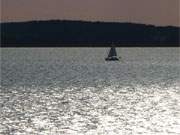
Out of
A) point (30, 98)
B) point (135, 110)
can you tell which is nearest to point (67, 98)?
point (30, 98)

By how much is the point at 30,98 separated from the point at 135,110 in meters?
20.7

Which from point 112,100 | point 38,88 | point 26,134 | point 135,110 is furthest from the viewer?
point 38,88

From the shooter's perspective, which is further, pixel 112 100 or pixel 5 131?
pixel 112 100

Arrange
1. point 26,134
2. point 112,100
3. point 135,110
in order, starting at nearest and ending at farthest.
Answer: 1. point 26,134
2. point 135,110
3. point 112,100

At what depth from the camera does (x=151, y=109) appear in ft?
236

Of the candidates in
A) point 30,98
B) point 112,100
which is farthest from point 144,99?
point 30,98

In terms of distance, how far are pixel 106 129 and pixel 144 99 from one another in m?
31.1

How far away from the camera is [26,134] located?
52.5 metres

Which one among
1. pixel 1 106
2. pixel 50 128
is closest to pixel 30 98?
pixel 1 106

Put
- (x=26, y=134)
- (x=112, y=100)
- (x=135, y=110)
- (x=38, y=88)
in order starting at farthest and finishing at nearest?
(x=38, y=88) → (x=112, y=100) → (x=135, y=110) → (x=26, y=134)

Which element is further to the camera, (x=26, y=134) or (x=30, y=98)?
(x=30, y=98)

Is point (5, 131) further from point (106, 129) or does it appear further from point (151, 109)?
point (151, 109)

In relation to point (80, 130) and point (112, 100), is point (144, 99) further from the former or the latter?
point (80, 130)

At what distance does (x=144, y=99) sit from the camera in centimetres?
8562
